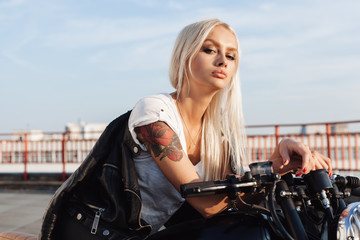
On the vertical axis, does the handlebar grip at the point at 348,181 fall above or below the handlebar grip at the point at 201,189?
below

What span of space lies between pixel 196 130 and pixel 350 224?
1.04 meters

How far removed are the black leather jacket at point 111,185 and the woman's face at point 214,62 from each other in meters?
0.39

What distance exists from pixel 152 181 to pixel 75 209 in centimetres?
34

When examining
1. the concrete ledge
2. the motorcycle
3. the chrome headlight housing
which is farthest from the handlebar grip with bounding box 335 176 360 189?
the concrete ledge

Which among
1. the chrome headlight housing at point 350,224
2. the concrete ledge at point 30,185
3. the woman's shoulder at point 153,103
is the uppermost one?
the woman's shoulder at point 153,103

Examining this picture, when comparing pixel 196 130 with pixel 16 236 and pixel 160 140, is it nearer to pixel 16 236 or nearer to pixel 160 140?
pixel 160 140

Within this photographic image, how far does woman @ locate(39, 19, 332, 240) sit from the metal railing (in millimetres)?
6636

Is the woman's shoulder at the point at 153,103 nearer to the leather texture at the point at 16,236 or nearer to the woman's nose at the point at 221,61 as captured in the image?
the woman's nose at the point at 221,61

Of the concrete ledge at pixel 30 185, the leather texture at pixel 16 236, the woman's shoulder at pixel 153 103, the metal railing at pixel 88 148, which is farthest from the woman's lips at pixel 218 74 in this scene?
→ the concrete ledge at pixel 30 185

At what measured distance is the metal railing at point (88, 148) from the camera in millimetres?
9398

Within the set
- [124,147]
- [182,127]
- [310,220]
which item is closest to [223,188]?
[310,220]

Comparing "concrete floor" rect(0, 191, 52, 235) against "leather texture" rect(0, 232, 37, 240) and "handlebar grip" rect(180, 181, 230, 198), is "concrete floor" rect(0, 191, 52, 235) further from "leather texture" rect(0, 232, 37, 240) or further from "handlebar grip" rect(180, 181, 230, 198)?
"handlebar grip" rect(180, 181, 230, 198)

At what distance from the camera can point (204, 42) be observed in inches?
73.7

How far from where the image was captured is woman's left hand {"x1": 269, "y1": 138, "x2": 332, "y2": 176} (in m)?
1.55
